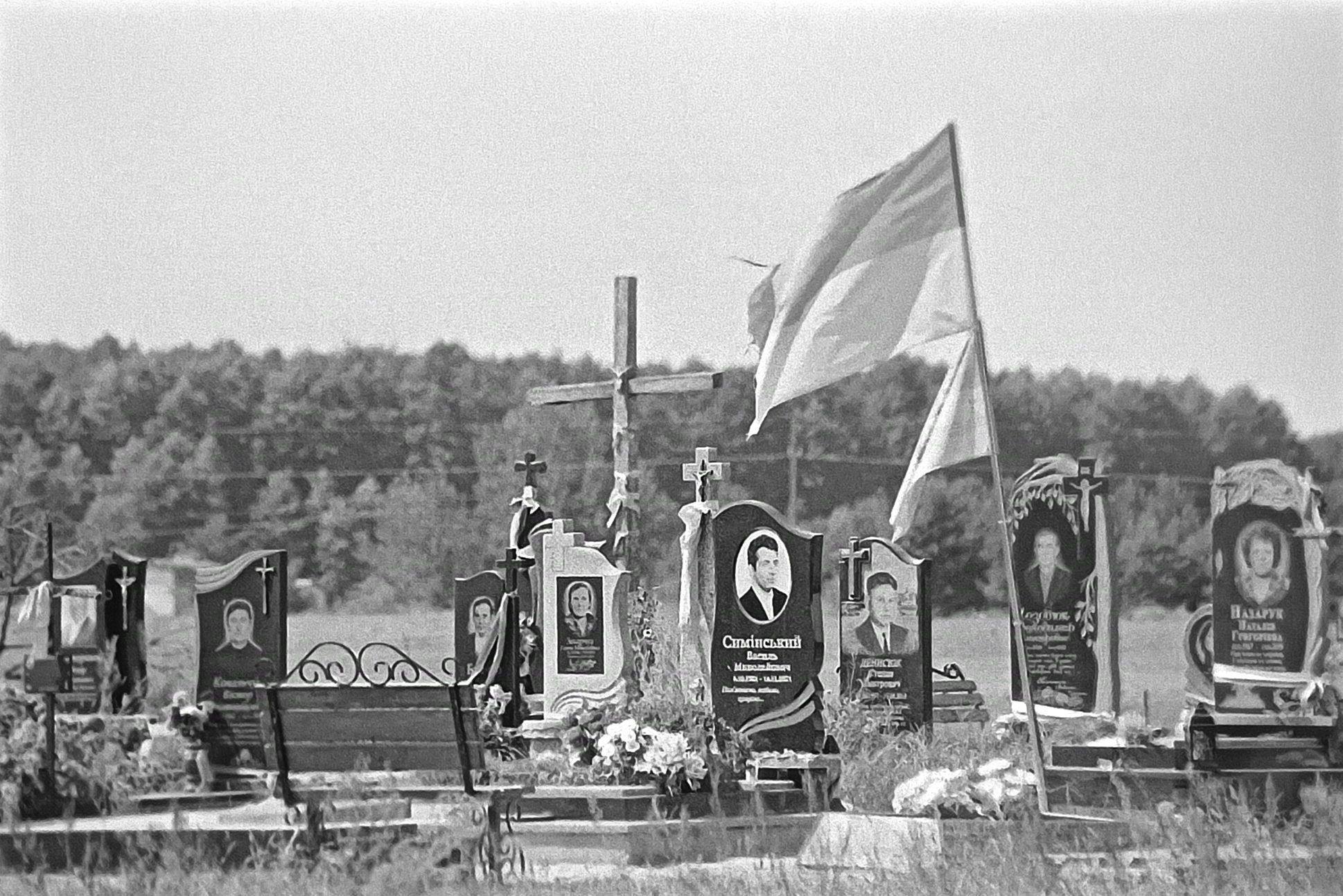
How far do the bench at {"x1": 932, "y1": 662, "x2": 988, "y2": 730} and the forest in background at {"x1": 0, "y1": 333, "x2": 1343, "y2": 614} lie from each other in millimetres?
15122

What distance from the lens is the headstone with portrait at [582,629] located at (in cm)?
1283

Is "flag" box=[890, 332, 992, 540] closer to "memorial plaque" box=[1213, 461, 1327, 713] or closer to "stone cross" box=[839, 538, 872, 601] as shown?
"memorial plaque" box=[1213, 461, 1327, 713]

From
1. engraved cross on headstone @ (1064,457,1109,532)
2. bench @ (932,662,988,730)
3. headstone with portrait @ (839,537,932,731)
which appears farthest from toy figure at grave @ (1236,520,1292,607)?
bench @ (932,662,988,730)

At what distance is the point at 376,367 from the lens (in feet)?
126

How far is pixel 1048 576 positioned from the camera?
1259cm

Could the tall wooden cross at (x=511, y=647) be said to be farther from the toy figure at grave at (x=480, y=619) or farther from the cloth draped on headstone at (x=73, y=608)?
the cloth draped on headstone at (x=73, y=608)

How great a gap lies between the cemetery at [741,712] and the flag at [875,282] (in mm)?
22

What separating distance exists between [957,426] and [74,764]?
5376 millimetres

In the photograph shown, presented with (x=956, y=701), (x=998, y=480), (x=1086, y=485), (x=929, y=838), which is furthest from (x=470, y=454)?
(x=929, y=838)

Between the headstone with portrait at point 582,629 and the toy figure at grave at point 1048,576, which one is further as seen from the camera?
the headstone with portrait at point 582,629

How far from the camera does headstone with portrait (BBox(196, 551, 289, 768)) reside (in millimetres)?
12000

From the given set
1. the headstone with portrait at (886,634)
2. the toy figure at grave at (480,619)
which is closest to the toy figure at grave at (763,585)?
the headstone with portrait at (886,634)

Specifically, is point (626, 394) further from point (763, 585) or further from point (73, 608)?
point (73, 608)

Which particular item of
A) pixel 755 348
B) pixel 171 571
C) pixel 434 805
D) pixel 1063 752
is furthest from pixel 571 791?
pixel 171 571
